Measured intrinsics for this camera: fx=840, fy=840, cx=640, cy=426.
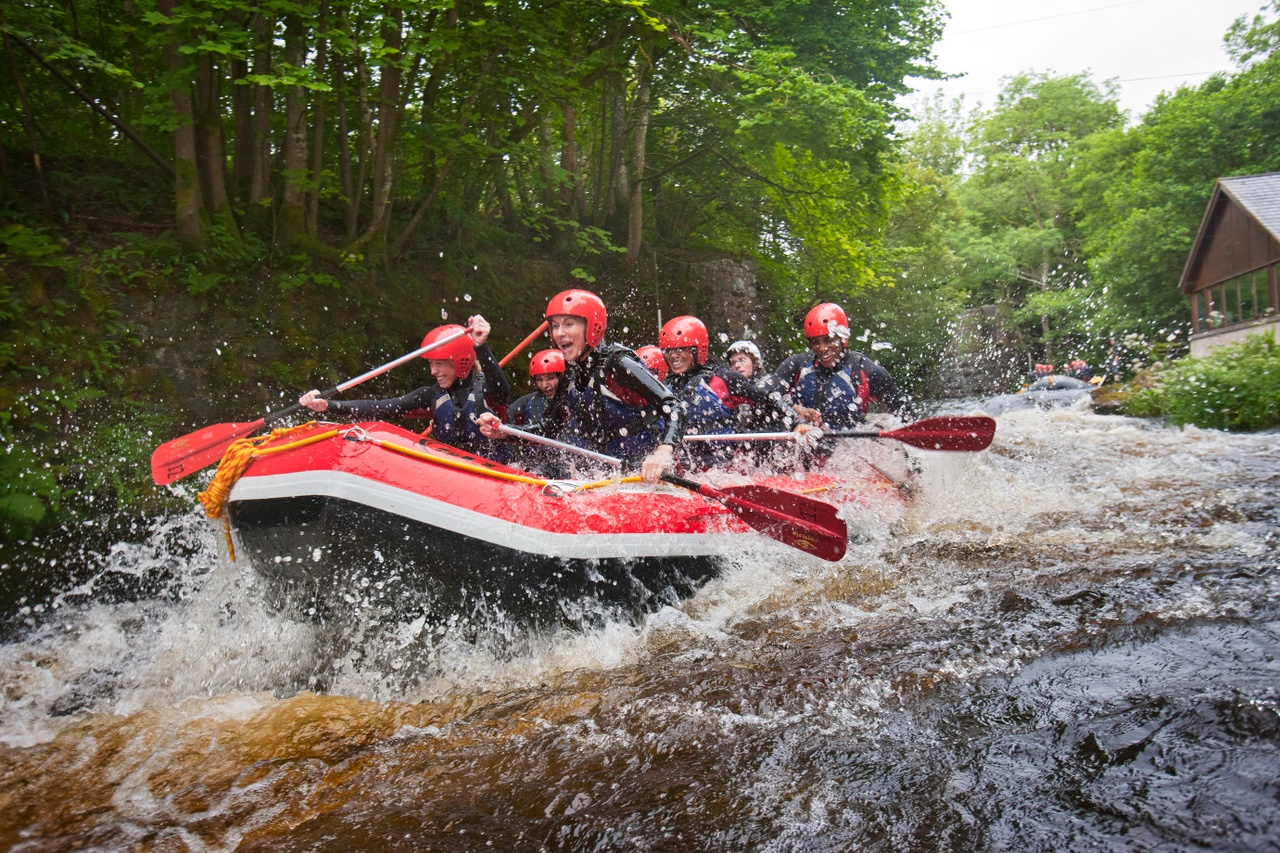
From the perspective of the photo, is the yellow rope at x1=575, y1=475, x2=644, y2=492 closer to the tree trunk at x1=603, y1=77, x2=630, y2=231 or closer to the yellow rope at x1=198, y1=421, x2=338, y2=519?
the yellow rope at x1=198, y1=421, x2=338, y2=519

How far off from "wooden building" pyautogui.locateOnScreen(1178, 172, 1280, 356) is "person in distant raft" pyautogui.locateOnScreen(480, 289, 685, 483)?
65.0 feet

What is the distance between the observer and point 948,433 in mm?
6195

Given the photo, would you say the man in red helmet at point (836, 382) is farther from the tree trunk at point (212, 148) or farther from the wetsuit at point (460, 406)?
the tree trunk at point (212, 148)

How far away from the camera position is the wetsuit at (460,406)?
20.1ft

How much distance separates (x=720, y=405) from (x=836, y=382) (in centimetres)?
104

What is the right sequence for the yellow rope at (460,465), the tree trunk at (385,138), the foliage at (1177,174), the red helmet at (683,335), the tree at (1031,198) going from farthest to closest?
the tree at (1031,198), the foliage at (1177,174), the tree trunk at (385,138), the red helmet at (683,335), the yellow rope at (460,465)

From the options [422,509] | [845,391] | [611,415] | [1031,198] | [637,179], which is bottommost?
[422,509]

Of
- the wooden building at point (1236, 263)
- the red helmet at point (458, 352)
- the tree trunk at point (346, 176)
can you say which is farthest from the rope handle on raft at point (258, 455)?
the wooden building at point (1236, 263)

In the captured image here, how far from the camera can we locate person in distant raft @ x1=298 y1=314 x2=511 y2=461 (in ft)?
20.1

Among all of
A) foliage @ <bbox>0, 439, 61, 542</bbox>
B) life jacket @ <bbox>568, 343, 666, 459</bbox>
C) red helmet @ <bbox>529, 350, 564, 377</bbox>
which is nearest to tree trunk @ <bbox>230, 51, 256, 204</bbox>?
foliage @ <bbox>0, 439, 61, 542</bbox>

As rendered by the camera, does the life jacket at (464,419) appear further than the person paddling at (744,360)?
No

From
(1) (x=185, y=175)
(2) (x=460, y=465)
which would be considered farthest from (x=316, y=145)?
(2) (x=460, y=465)

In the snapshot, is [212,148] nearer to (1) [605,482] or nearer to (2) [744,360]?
(2) [744,360]

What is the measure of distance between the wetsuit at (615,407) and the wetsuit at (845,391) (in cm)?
208
